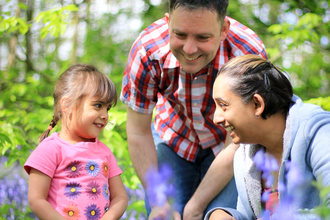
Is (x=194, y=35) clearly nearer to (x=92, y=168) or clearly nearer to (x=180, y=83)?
(x=180, y=83)

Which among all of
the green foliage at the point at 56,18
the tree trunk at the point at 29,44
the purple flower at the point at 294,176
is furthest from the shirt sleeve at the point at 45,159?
the tree trunk at the point at 29,44

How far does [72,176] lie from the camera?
5.35 ft

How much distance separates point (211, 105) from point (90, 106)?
87cm

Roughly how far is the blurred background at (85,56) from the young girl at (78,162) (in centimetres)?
68

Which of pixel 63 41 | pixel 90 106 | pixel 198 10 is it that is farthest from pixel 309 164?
pixel 63 41

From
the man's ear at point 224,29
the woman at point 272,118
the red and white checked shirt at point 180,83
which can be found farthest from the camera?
the red and white checked shirt at point 180,83

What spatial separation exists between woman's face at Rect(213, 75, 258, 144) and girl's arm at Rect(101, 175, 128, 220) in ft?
2.37

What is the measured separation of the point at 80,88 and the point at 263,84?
1007mm

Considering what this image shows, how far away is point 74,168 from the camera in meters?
1.65

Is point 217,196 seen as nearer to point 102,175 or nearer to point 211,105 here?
point 211,105

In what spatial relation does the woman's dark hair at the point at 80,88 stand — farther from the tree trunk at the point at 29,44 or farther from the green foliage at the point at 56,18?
the tree trunk at the point at 29,44

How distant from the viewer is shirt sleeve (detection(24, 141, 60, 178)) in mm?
1549

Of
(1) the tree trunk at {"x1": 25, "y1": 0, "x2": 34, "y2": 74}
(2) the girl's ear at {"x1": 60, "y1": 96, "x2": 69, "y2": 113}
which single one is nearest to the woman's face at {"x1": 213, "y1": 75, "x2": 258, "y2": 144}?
(2) the girl's ear at {"x1": 60, "y1": 96, "x2": 69, "y2": 113}

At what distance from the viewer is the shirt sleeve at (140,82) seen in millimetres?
2102
